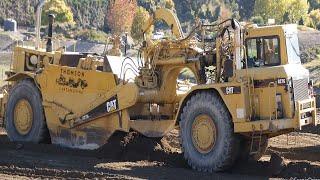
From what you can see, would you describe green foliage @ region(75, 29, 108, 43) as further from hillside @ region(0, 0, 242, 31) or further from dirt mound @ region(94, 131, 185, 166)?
dirt mound @ region(94, 131, 185, 166)

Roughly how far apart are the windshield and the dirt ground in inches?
70.9

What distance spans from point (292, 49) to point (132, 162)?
367 cm

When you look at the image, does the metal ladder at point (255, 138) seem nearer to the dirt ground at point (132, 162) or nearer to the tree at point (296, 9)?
the dirt ground at point (132, 162)

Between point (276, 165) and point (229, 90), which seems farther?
point (276, 165)

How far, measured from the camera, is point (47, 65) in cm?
1476

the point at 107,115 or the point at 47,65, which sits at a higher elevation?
the point at 47,65

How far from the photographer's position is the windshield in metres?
11.3

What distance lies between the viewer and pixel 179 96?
44.9 feet

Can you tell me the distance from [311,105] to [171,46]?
3133 mm

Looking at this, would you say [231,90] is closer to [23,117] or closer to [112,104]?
[112,104]

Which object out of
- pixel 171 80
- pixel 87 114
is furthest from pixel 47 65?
pixel 171 80

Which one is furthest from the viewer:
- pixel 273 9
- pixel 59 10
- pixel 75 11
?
pixel 75 11

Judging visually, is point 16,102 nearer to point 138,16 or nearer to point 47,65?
point 47,65

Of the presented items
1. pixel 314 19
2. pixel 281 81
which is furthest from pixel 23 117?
pixel 314 19
